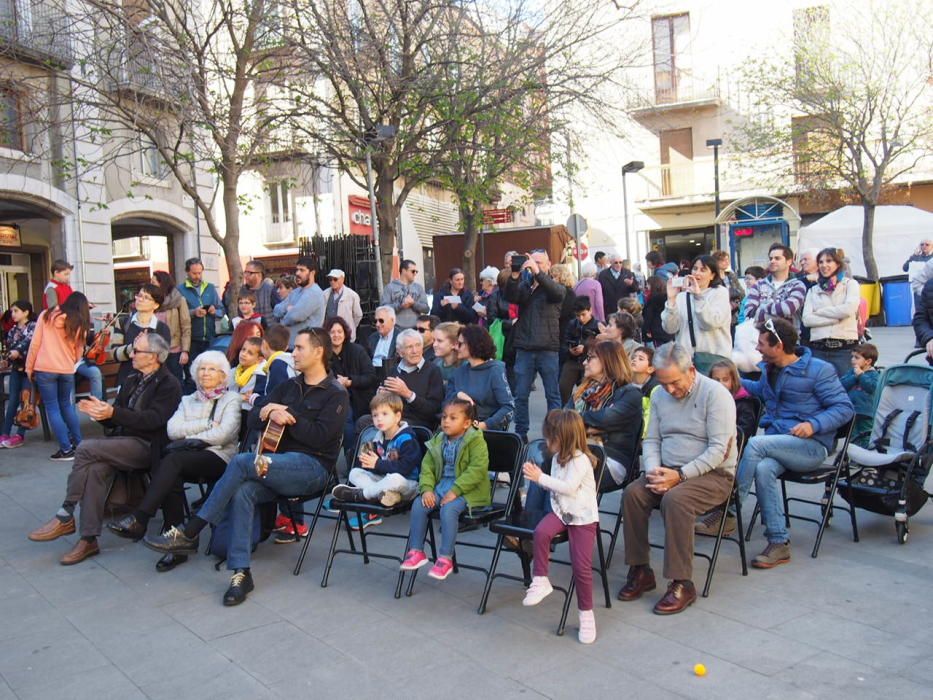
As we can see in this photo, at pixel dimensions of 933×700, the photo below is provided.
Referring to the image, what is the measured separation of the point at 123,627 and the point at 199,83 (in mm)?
8780

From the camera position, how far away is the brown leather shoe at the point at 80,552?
5.83 metres

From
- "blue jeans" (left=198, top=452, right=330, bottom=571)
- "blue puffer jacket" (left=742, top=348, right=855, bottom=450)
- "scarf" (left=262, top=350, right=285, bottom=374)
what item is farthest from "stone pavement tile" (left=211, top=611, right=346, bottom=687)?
"blue puffer jacket" (left=742, top=348, right=855, bottom=450)

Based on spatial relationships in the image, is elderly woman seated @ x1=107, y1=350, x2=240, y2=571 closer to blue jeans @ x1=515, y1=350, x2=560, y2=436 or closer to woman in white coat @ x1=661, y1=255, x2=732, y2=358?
blue jeans @ x1=515, y1=350, x2=560, y2=436

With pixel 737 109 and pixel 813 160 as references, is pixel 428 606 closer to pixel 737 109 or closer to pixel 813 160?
pixel 813 160

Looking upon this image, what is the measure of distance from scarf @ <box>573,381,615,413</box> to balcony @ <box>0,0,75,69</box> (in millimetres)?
11002

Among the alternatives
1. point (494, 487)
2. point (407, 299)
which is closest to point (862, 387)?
point (494, 487)

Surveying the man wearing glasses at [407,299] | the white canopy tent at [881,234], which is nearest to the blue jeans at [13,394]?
the man wearing glasses at [407,299]

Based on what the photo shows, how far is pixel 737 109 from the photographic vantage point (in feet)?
106

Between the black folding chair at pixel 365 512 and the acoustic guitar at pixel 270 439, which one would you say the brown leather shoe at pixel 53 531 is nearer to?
the acoustic guitar at pixel 270 439

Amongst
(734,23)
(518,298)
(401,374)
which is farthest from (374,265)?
(734,23)

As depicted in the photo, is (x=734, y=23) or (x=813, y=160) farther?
(x=734, y=23)

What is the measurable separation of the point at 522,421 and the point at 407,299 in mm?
2791

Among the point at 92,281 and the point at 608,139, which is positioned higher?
the point at 608,139

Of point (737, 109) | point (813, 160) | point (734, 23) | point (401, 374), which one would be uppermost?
point (734, 23)
